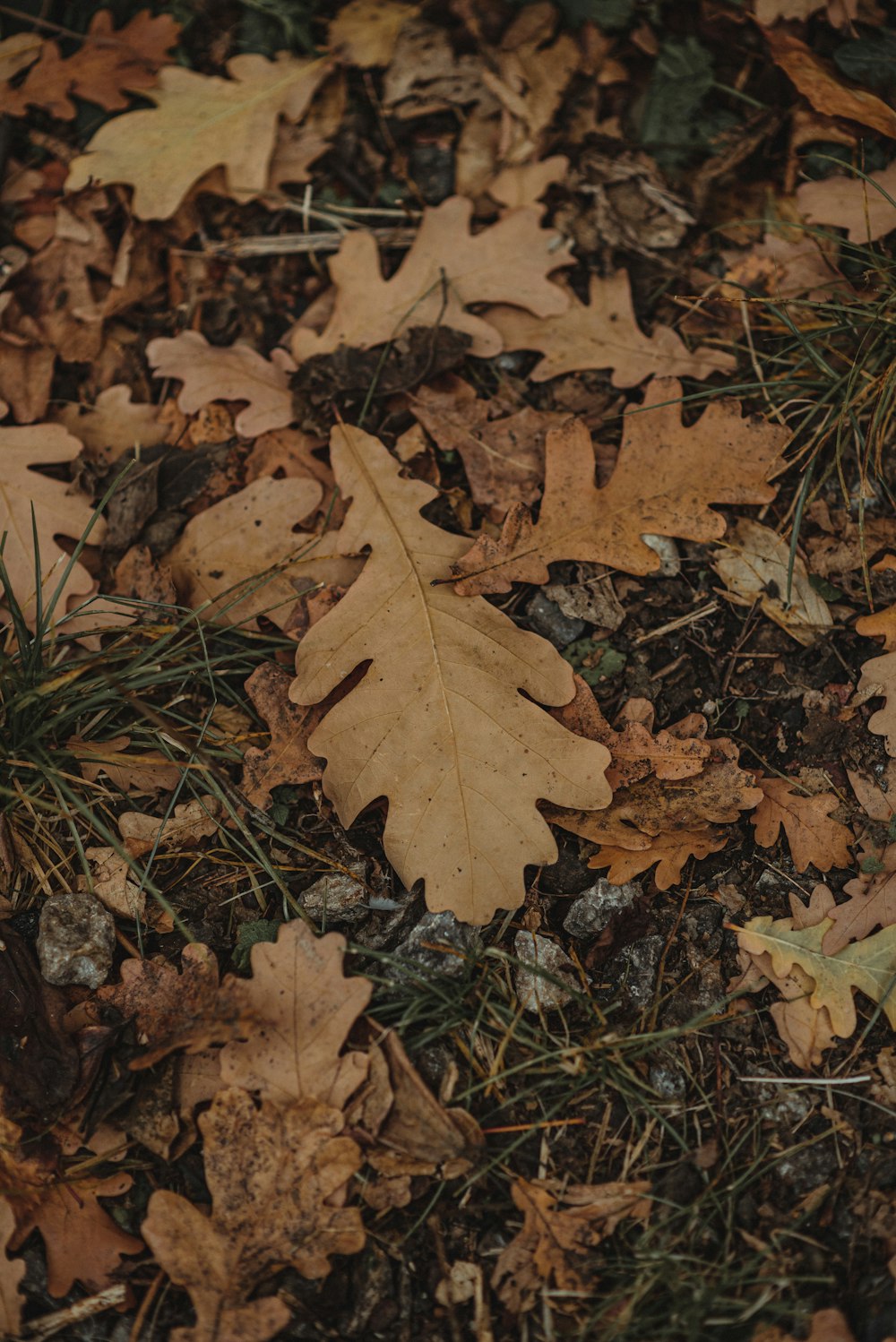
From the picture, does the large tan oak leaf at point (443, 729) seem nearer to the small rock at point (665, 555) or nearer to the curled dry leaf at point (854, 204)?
the small rock at point (665, 555)

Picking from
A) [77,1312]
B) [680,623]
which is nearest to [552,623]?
[680,623]

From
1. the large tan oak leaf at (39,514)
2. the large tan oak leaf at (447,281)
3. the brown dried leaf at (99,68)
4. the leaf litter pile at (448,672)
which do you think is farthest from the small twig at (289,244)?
the large tan oak leaf at (39,514)

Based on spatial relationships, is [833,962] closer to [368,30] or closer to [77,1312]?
[77,1312]

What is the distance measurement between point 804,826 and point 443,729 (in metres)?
0.91

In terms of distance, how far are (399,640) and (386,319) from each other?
3.45 feet

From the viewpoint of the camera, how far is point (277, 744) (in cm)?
247

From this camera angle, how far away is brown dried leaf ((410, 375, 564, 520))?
2660 millimetres

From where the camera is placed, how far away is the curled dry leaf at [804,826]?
2.34 metres

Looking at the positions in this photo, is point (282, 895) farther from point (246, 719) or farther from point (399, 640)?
point (399, 640)

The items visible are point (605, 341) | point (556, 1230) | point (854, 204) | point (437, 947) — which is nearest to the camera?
point (556, 1230)

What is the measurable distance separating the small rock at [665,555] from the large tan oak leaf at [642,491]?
53 mm

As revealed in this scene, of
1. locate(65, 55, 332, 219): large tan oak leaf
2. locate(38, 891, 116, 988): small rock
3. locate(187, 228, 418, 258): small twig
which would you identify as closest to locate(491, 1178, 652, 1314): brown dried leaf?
locate(38, 891, 116, 988): small rock

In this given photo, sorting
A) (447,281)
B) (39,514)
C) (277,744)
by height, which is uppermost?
(447,281)

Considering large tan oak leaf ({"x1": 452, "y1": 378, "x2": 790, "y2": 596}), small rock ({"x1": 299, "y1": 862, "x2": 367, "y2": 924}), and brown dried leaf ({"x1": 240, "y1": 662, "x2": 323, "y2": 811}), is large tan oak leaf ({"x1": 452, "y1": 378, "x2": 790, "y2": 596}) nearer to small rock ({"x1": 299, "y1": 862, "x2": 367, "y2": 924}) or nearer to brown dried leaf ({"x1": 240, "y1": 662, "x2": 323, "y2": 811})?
brown dried leaf ({"x1": 240, "y1": 662, "x2": 323, "y2": 811})
